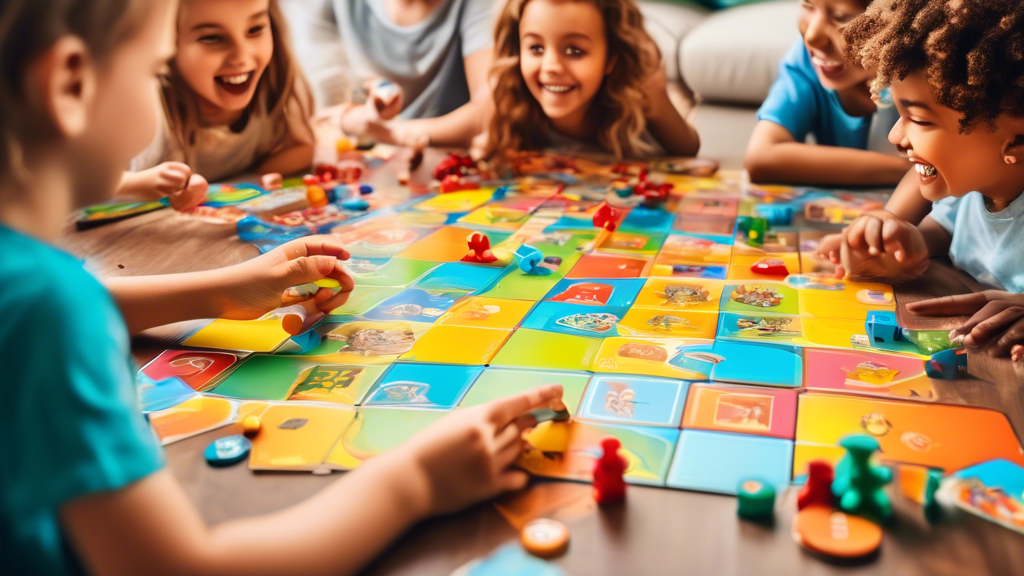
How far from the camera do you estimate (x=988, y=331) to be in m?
0.86

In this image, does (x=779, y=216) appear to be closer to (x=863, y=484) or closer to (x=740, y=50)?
(x=863, y=484)

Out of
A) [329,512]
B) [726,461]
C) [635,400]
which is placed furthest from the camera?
[635,400]

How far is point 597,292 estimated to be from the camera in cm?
107

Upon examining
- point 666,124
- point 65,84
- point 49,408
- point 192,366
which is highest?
point 65,84

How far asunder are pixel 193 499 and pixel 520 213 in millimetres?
889

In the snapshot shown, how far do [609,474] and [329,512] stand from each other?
0.22 metres

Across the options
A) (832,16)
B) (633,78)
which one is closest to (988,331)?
(832,16)

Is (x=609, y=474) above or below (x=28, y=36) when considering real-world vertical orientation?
below

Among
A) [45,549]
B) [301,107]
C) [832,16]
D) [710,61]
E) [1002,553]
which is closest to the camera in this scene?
[45,549]

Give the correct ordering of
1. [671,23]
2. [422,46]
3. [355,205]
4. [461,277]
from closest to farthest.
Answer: [461,277] < [355,205] < [422,46] < [671,23]

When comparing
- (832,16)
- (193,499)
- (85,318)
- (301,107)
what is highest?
(832,16)

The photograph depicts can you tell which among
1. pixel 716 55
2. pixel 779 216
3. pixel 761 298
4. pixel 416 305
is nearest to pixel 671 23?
pixel 716 55

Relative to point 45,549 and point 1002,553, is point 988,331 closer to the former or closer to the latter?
point 1002,553

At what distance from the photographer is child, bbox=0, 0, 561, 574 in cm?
39
